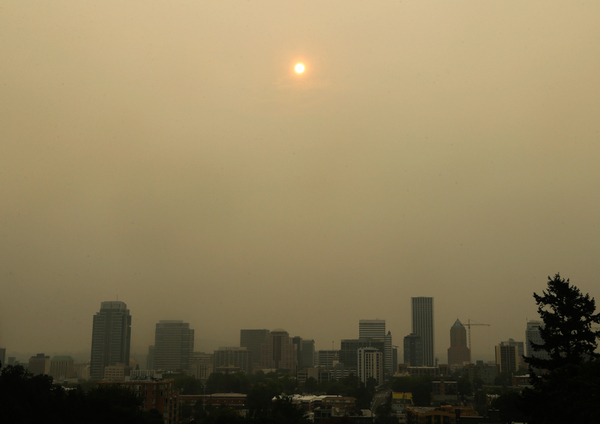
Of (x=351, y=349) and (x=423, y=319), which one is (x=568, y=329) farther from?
(x=423, y=319)

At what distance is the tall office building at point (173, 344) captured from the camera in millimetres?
110375

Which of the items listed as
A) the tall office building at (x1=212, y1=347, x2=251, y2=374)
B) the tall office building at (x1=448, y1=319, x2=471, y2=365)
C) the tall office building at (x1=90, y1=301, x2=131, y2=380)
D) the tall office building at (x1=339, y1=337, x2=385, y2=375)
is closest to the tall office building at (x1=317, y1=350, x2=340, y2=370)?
the tall office building at (x1=339, y1=337, x2=385, y2=375)

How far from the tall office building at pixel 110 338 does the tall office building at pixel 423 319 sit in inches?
4311

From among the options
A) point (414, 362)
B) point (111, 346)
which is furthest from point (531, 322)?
point (111, 346)

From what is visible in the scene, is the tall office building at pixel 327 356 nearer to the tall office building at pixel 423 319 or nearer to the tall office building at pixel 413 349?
the tall office building at pixel 413 349

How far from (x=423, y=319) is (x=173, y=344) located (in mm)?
107628

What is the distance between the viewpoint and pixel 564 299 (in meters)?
14.2

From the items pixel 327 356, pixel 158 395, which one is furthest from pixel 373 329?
pixel 158 395

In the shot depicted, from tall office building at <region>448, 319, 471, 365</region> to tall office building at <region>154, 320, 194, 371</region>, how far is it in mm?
82924

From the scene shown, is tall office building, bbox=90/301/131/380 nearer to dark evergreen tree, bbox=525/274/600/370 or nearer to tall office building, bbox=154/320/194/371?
tall office building, bbox=154/320/194/371

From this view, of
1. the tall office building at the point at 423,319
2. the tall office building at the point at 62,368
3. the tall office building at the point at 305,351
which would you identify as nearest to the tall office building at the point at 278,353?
the tall office building at the point at 305,351

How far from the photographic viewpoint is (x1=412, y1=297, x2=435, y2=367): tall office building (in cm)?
18575

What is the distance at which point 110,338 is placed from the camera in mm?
101062

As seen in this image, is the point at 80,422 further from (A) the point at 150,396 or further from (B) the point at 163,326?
(B) the point at 163,326
